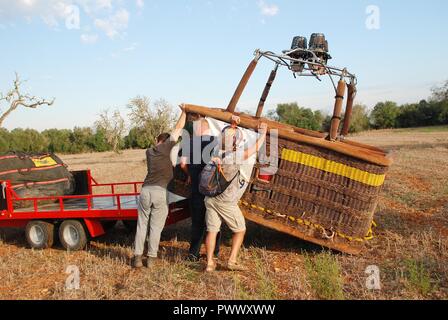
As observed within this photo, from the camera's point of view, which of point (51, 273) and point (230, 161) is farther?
point (51, 273)

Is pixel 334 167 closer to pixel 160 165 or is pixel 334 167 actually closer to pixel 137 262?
pixel 160 165

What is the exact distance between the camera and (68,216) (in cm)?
729

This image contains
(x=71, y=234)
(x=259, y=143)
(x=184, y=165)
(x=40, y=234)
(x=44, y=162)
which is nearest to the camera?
(x=259, y=143)

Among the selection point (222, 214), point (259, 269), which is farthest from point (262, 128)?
point (259, 269)

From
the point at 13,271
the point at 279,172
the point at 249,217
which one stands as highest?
Result: the point at 279,172

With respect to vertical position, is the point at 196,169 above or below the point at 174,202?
above

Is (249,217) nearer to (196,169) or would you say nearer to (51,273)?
(196,169)

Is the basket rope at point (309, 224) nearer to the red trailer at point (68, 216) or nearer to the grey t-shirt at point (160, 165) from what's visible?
the grey t-shirt at point (160, 165)

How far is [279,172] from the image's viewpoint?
6.13 m

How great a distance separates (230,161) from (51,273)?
2926mm

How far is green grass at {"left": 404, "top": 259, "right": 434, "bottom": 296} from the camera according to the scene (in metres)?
4.75

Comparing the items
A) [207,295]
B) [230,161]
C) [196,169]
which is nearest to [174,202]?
[196,169]

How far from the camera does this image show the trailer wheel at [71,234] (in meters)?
7.27

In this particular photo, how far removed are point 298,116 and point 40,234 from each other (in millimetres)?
60204
